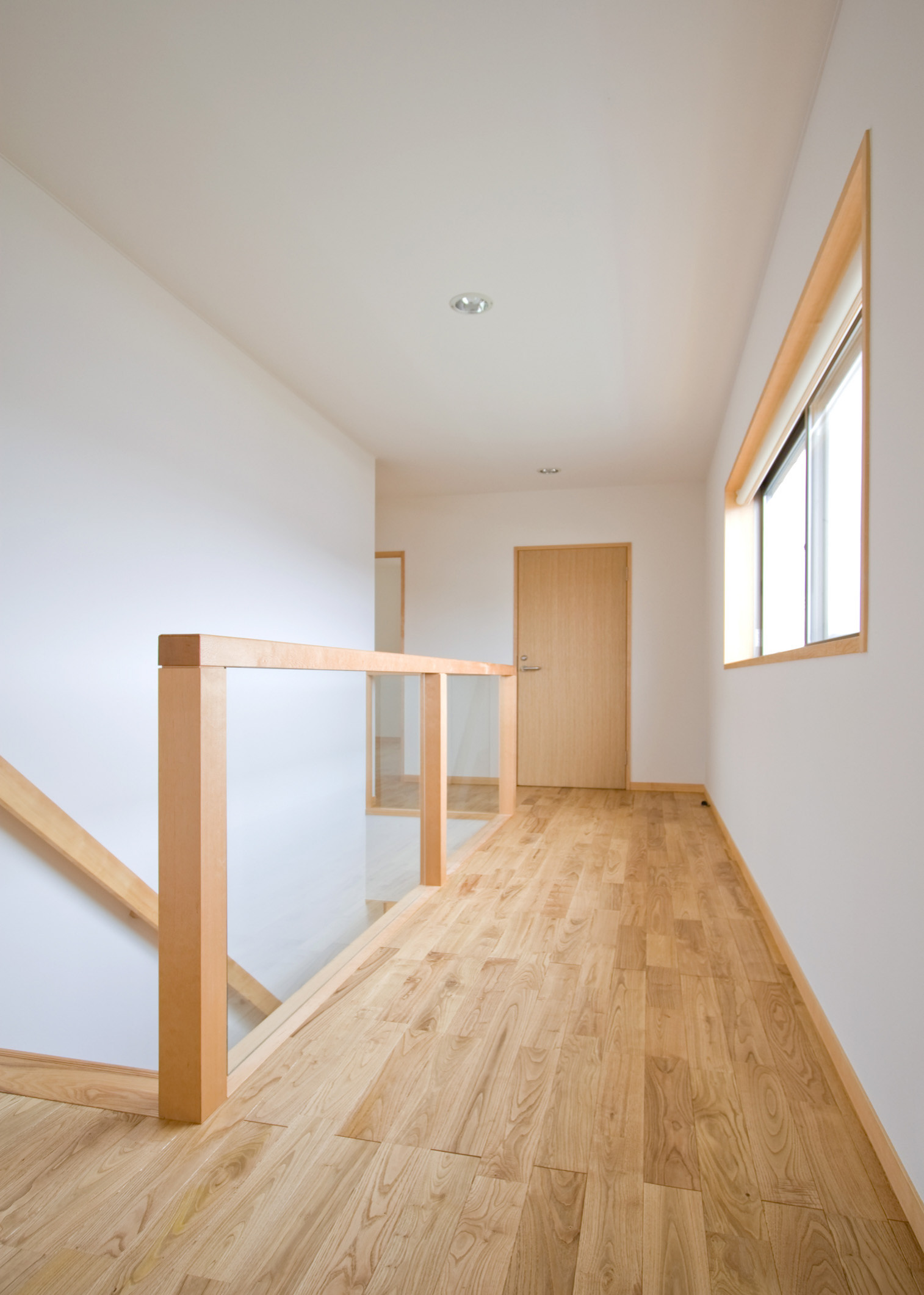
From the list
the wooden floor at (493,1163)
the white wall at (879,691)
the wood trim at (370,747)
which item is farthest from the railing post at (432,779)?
the white wall at (879,691)

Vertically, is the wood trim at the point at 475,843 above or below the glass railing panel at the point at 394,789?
below

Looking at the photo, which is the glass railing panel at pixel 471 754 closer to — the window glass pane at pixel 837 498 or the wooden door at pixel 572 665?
the window glass pane at pixel 837 498

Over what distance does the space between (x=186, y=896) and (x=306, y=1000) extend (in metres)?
0.66

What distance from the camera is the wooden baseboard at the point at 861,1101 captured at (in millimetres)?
1141

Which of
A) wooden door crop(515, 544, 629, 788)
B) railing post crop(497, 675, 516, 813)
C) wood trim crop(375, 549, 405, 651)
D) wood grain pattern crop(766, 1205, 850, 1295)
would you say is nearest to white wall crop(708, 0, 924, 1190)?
wood grain pattern crop(766, 1205, 850, 1295)

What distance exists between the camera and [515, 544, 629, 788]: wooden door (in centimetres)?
609

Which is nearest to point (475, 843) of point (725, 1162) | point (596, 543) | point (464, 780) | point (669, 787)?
point (464, 780)

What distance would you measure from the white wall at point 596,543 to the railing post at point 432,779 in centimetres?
323

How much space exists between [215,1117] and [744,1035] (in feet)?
3.73

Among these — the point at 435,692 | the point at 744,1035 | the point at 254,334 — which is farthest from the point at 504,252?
the point at 744,1035

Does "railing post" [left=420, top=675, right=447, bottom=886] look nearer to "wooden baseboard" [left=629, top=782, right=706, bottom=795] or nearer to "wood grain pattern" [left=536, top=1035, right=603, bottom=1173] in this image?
"wood grain pattern" [left=536, top=1035, right=603, bottom=1173]

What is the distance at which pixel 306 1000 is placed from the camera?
1.88 meters

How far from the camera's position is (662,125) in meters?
2.10

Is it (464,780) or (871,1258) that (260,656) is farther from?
(464,780)
